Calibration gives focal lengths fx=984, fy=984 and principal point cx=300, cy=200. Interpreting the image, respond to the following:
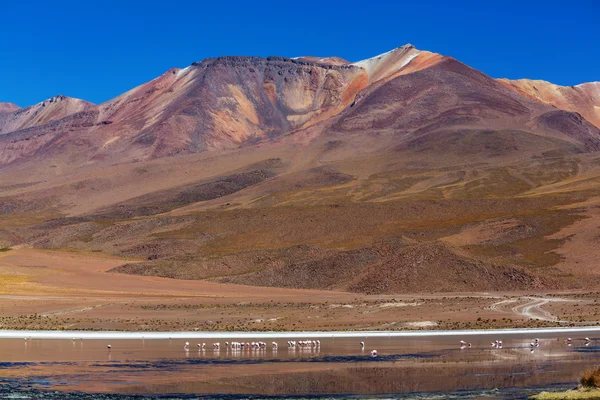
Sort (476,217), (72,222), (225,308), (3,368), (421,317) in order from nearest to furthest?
(3,368) → (421,317) → (225,308) → (476,217) → (72,222)

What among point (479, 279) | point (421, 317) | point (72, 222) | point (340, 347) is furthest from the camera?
point (72, 222)

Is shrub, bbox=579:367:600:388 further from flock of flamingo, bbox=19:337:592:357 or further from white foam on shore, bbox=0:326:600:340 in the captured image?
white foam on shore, bbox=0:326:600:340

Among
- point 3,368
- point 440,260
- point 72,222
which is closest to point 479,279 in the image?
point 440,260

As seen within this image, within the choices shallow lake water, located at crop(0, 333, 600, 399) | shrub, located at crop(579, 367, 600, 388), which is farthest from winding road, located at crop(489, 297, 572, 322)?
shrub, located at crop(579, 367, 600, 388)

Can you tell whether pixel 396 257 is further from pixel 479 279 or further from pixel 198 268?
pixel 198 268

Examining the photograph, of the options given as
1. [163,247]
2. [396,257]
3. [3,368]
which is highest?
[163,247]

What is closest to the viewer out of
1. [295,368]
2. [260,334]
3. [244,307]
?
[295,368]

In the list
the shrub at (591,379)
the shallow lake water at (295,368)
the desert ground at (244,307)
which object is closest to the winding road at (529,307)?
the desert ground at (244,307)

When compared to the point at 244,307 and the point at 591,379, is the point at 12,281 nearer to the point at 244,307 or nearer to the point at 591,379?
the point at 244,307

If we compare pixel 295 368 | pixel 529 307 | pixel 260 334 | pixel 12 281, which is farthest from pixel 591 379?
pixel 12 281
